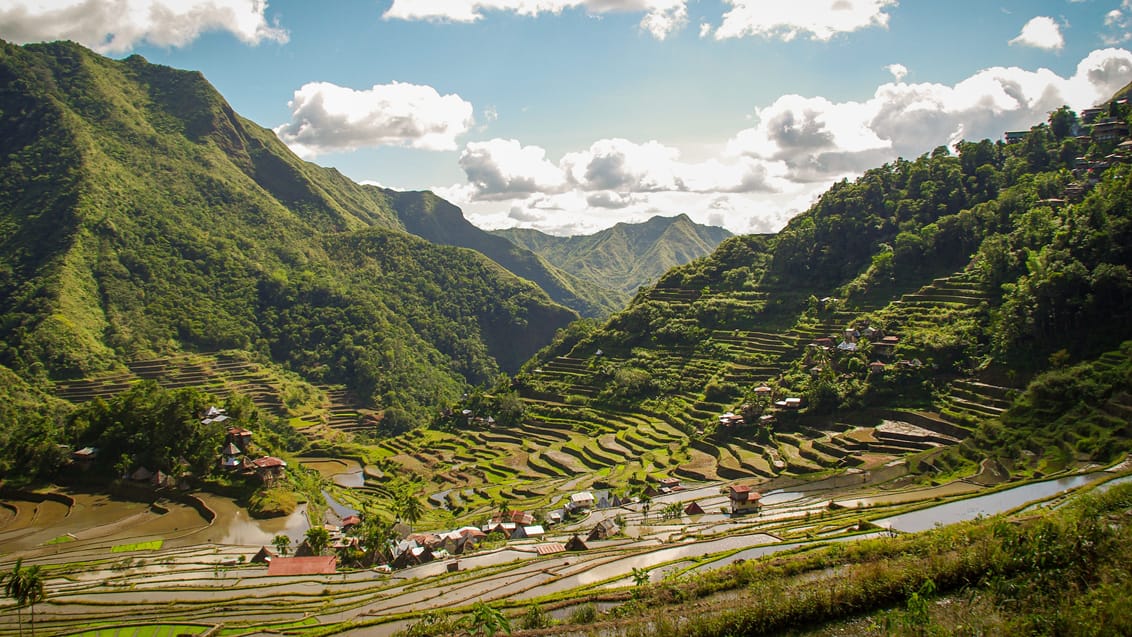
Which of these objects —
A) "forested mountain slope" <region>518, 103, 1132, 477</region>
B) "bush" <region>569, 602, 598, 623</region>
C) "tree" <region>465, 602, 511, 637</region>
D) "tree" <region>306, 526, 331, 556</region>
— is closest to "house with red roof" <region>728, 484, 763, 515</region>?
"forested mountain slope" <region>518, 103, 1132, 477</region>

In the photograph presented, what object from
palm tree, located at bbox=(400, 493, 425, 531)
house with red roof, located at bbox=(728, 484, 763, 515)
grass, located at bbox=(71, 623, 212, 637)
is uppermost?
grass, located at bbox=(71, 623, 212, 637)

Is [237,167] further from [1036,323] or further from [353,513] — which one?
[1036,323]

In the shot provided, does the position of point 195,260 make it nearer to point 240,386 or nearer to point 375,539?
point 240,386

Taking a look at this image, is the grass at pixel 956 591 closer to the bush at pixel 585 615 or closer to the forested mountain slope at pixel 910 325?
the bush at pixel 585 615

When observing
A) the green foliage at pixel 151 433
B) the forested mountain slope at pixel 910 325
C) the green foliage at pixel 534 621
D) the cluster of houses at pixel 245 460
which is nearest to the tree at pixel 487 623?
the green foliage at pixel 534 621

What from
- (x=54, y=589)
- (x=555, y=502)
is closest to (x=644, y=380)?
(x=555, y=502)

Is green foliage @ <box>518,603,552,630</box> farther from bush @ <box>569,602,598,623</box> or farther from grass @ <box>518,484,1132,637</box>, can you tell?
grass @ <box>518,484,1132,637</box>
